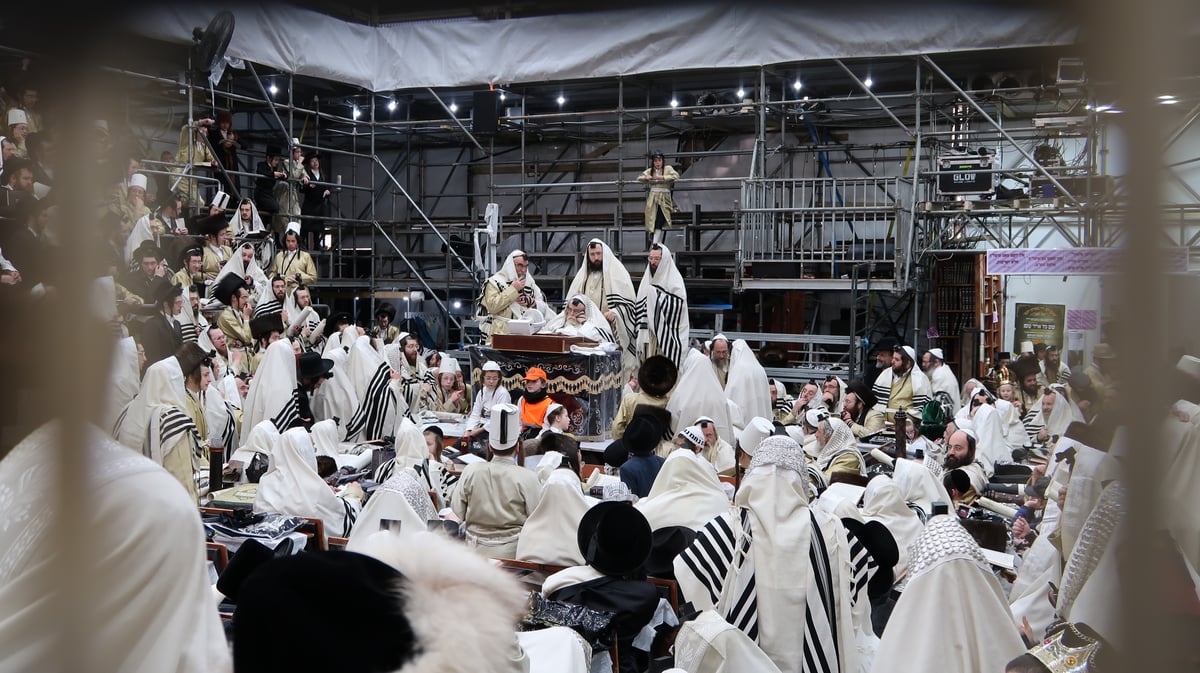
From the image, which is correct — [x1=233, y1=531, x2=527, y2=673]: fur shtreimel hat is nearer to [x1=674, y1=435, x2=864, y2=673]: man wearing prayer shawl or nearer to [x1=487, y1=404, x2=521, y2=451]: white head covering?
[x1=674, y1=435, x2=864, y2=673]: man wearing prayer shawl

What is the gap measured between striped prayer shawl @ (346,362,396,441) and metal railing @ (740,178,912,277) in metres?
6.59

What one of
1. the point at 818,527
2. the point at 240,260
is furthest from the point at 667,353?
the point at 818,527

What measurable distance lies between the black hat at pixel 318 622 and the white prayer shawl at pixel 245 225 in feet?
41.0

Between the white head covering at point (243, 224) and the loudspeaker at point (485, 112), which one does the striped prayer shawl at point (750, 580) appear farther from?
the loudspeaker at point (485, 112)

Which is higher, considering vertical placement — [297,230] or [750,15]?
[297,230]

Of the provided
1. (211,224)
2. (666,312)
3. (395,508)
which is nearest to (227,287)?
(211,224)

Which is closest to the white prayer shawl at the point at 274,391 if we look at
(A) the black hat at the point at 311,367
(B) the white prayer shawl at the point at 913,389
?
(A) the black hat at the point at 311,367

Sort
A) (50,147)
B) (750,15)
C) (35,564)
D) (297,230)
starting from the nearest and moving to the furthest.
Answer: (750,15)
(50,147)
(35,564)
(297,230)

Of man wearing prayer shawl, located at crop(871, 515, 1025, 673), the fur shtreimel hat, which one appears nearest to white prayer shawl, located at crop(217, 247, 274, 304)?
man wearing prayer shawl, located at crop(871, 515, 1025, 673)

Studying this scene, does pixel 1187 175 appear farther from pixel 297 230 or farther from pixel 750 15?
pixel 297 230

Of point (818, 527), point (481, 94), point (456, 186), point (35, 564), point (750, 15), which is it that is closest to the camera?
point (750, 15)

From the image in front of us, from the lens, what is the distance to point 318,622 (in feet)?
4.21

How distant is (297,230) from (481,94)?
487cm

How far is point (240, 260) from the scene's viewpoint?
12.3 metres
